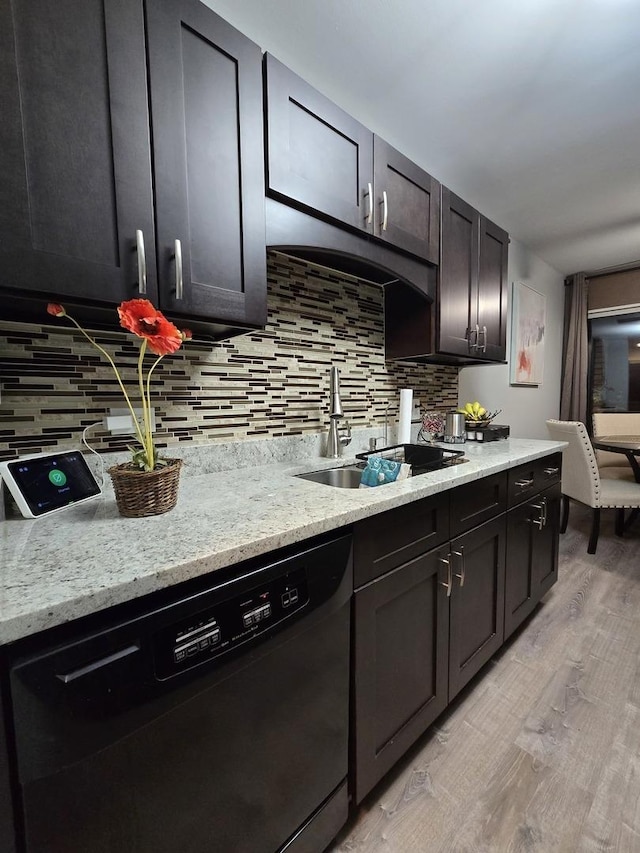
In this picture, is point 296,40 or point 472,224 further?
point 472,224

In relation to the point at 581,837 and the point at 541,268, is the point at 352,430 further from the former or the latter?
the point at 541,268

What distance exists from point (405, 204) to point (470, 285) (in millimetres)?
644

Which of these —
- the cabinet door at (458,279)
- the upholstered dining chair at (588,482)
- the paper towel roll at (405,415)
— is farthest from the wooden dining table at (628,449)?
the paper towel roll at (405,415)

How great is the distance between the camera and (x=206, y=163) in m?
0.93

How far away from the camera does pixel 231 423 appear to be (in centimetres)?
138

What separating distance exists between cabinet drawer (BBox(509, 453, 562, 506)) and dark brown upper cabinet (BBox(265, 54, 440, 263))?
1.08 m

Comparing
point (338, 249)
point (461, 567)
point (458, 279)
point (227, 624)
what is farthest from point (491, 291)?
point (227, 624)

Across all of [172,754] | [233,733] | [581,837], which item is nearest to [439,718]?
[581,837]

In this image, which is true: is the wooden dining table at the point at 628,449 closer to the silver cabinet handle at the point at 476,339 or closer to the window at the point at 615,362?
the window at the point at 615,362

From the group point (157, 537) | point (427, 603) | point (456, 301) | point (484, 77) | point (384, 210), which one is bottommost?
point (427, 603)

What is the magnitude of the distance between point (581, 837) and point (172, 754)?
118 centimetres

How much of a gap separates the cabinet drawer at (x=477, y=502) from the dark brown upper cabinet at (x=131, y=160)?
3.00 feet

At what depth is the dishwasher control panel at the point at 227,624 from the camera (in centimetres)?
59

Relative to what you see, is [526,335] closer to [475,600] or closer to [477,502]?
[477,502]
